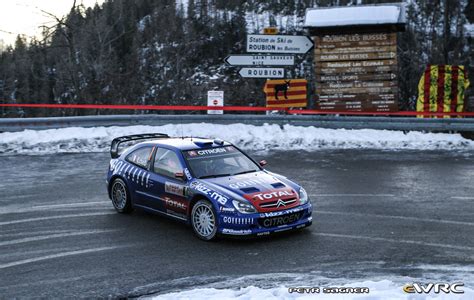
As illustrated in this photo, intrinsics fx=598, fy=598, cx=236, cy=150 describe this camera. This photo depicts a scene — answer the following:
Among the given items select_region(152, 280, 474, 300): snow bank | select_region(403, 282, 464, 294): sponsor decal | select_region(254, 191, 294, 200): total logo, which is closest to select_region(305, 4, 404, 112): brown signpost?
select_region(254, 191, 294, 200): total logo

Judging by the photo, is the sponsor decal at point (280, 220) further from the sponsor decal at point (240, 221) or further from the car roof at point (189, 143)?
the car roof at point (189, 143)

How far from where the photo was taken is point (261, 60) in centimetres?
2086

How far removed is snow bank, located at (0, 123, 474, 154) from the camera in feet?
60.8

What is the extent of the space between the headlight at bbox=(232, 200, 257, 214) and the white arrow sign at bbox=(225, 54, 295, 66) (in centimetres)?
1277

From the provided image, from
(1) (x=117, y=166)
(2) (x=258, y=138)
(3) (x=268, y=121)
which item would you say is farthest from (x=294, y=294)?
(3) (x=268, y=121)

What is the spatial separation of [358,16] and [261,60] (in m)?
3.89

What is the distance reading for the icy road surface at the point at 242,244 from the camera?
6.79m

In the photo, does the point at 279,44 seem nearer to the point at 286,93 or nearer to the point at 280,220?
the point at 286,93

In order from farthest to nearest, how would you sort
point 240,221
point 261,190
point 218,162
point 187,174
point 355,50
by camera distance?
point 355,50 < point 218,162 < point 187,174 < point 261,190 < point 240,221

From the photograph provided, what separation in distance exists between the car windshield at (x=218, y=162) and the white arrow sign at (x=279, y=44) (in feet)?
36.9

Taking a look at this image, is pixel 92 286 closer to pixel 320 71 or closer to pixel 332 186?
pixel 332 186

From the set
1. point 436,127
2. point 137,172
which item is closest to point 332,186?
point 137,172

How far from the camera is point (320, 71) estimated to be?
22.4 metres

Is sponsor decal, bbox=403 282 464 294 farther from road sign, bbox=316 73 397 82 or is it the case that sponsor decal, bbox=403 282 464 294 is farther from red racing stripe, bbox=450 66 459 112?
road sign, bbox=316 73 397 82
